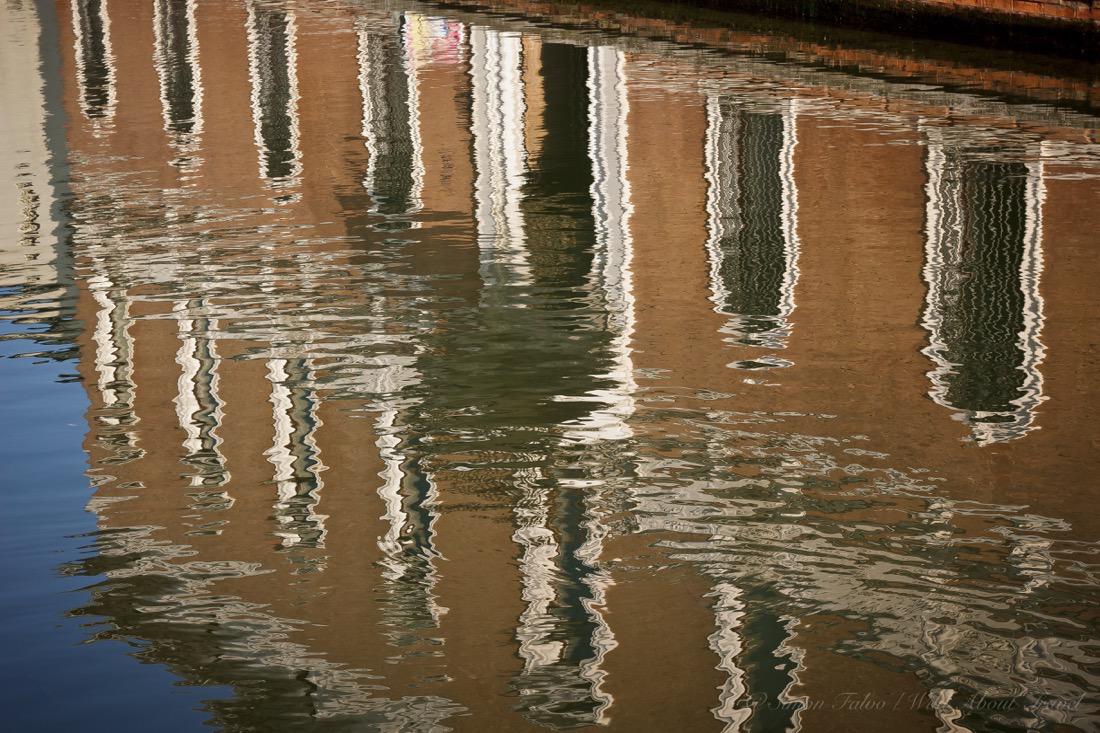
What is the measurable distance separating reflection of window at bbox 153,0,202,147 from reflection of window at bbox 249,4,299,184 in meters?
0.56

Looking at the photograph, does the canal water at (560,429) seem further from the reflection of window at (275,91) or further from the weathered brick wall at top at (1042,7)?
the weathered brick wall at top at (1042,7)

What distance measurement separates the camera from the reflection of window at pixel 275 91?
1102 cm

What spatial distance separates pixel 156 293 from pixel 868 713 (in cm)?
471

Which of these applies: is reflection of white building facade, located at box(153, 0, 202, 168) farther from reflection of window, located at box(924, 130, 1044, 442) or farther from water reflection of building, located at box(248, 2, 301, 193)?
reflection of window, located at box(924, 130, 1044, 442)

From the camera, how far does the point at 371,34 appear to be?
19531 mm

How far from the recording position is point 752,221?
→ 8938 millimetres

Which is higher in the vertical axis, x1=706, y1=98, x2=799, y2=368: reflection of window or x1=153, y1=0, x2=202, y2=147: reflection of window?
x1=153, y1=0, x2=202, y2=147: reflection of window

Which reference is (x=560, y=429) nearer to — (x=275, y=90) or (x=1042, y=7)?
(x=275, y=90)

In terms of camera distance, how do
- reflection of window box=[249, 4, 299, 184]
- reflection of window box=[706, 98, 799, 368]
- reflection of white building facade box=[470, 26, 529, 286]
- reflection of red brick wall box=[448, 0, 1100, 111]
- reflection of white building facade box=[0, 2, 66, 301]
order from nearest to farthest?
1. reflection of window box=[706, 98, 799, 368]
2. reflection of white building facade box=[0, 2, 66, 301]
3. reflection of white building facade box=[470, 26, 529, 286]
4. reflection of window box=[249, 4, 299, 184]
5. reflection of red brick wall box=[448, 0, 1100, 111]

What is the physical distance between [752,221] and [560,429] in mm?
3996

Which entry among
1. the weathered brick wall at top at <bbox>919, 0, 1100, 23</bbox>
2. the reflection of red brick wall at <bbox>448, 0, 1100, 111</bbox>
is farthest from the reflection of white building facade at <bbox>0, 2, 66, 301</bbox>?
the weathered brick wall at top at <bbox>919, 0, 1100, 23</bbox>

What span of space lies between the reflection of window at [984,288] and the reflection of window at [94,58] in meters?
7.57

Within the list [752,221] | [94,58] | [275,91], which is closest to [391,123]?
[275,91]

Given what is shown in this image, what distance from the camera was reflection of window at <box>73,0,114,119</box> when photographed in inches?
573
